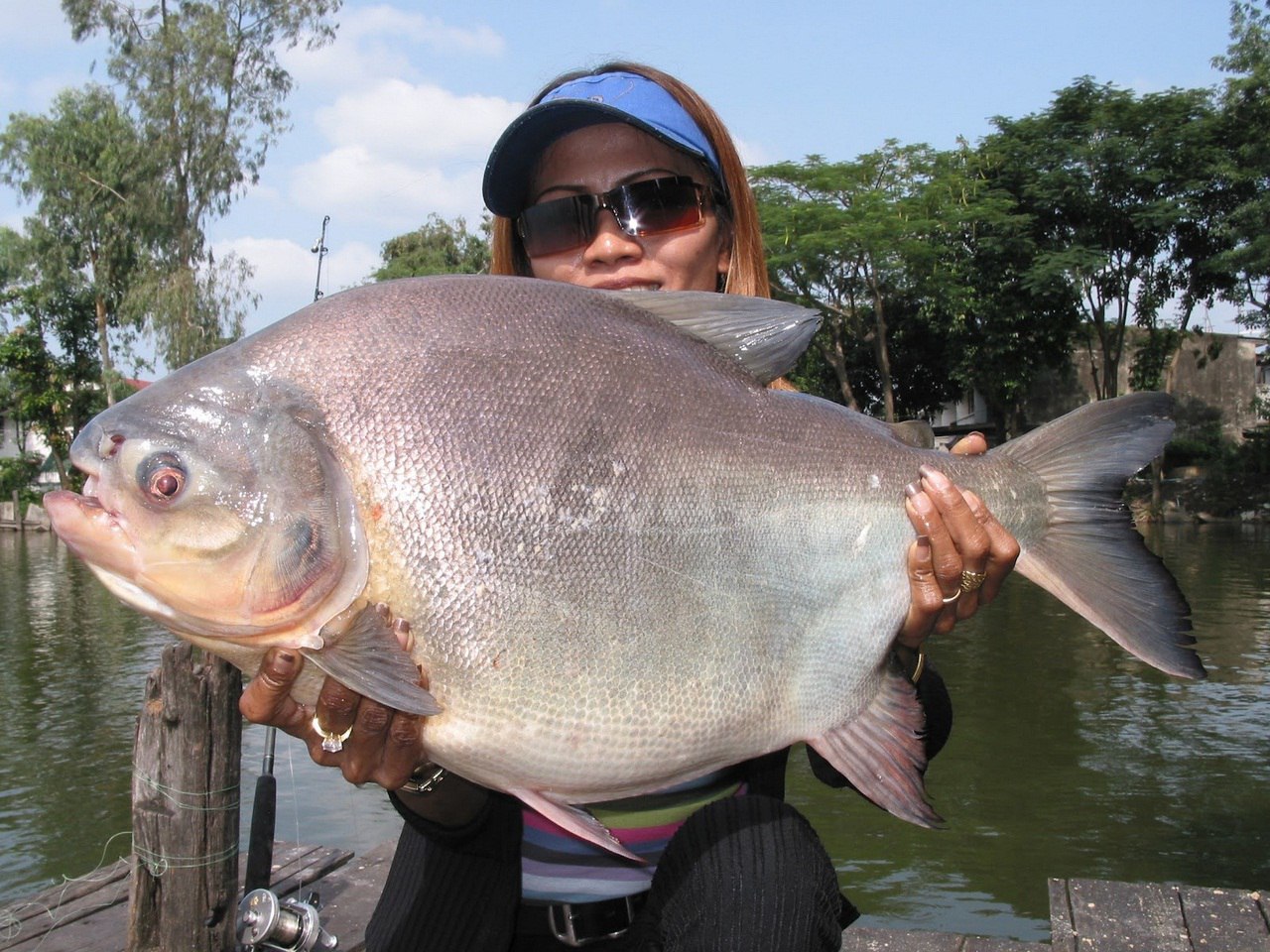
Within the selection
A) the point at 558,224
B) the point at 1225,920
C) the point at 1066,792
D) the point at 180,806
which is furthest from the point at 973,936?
the point at 1066,792

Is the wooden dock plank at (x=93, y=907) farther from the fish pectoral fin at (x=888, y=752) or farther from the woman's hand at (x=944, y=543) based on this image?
the woman's hand at (x=944, y=543)

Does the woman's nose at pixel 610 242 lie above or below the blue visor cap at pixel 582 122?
below

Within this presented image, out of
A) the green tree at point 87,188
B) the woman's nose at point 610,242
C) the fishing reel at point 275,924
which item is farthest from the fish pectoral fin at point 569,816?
the green tree at point 87,188

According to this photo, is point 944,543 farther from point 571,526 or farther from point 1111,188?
point 1111,188

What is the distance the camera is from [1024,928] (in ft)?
19.1

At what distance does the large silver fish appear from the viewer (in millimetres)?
1672

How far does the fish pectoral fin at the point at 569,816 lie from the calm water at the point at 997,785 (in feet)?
15.3

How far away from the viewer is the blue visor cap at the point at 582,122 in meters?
2.58

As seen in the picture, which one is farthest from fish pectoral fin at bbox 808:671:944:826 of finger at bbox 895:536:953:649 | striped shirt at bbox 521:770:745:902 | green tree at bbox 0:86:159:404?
green tree at bbox 0:86:159:404

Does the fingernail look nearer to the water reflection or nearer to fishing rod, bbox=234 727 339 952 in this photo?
fishing rod, bbox=234 727 339 952

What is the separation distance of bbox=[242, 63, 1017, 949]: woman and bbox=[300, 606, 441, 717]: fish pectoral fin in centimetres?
11

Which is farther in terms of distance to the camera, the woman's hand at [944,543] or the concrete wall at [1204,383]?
the concrete wall at [1204,383]

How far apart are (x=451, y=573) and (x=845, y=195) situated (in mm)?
26505

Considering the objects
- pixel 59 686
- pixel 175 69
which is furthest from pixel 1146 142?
pixel 59 686
